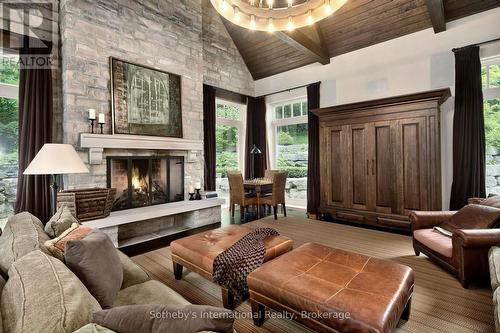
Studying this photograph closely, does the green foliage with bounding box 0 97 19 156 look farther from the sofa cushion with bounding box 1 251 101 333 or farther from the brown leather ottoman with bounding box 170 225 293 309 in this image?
the sofa cushion with bounding box 1 251 101 333

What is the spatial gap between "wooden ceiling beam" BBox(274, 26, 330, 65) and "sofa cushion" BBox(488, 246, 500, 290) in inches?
152

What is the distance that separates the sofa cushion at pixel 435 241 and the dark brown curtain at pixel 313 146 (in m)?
2.44

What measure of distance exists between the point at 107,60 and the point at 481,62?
557 cm

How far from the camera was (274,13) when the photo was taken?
2.11 m

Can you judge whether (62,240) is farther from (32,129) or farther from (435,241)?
(435,241)

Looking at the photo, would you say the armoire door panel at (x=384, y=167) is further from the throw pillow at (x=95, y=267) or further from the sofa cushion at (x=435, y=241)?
Answer: the throw pillow at (x=95, y=267)

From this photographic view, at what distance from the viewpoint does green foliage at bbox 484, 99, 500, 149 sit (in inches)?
145

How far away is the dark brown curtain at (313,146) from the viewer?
5.29 m

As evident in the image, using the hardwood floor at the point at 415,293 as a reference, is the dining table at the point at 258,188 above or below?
above

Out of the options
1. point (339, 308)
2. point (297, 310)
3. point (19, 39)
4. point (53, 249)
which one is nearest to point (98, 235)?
point (53, 249)

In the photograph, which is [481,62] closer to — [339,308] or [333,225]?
[333,225]

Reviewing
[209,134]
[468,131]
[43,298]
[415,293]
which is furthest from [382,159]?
[43,298]

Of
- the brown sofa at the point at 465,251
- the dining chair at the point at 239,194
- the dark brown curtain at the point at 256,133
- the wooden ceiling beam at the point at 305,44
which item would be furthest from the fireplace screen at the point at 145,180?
the brown sofa at the point at 465,251

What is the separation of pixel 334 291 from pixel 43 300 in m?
1.39
